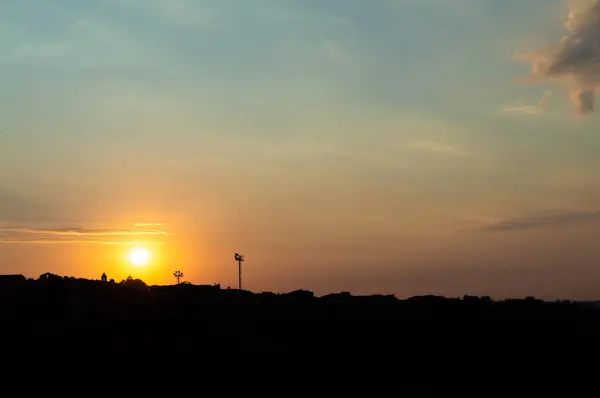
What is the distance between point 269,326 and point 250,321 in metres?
1.18

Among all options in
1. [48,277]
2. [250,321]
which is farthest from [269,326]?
[48,277]

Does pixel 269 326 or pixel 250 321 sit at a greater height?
pixel 250 321

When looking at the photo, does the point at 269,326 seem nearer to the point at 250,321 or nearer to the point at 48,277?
the point at 250,321

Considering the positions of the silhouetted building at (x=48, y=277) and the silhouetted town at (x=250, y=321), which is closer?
the silhouetted town at (x=250, y=321)

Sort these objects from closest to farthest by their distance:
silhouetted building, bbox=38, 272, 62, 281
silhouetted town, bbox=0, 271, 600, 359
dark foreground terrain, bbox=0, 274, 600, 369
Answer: dark foreground terrain, bbox=0, 274, 600, 369 < silhouetted town, bbox=0, 271, 600, 359 < silhouetted building, bbox=38, 272, 62, 281

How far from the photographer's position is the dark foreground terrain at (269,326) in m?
36.6

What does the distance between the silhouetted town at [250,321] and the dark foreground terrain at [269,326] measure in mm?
67

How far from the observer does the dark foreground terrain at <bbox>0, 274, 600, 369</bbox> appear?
36.6 m

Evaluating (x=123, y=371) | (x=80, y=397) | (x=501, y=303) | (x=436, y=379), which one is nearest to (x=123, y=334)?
(x=123, y=371)

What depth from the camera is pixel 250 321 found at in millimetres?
43094

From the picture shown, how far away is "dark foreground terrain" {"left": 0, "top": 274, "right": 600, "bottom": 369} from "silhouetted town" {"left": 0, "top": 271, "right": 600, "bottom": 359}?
7cm

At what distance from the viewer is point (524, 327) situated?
170 ft

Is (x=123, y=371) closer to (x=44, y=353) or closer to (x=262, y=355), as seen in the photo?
(x=44, y=353)

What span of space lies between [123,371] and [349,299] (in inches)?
941
